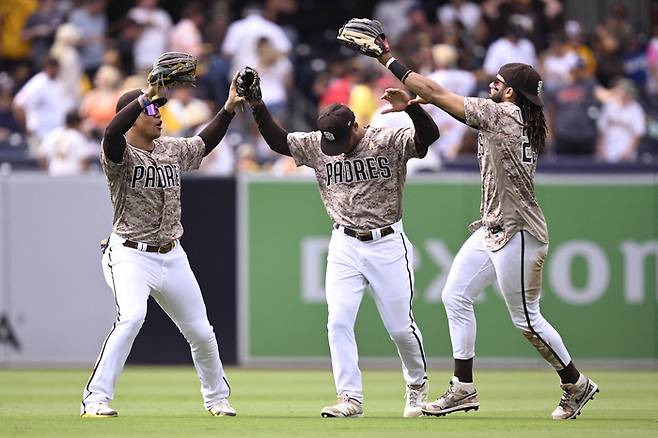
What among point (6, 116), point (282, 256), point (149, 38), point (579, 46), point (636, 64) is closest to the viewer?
point (282, 256)

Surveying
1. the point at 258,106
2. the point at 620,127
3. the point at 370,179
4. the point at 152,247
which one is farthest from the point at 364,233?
the point at 620,127

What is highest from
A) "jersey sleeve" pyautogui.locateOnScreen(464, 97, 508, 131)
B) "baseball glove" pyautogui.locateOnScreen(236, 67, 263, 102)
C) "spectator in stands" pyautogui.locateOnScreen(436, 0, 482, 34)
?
"spectator in stands" pyautogui.locateOnScreen(436, 0, 482, 34)

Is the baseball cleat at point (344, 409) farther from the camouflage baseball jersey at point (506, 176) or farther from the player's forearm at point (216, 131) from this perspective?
the player's forearm at point (216, 131)

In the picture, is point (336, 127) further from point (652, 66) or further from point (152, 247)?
point (652, 66)

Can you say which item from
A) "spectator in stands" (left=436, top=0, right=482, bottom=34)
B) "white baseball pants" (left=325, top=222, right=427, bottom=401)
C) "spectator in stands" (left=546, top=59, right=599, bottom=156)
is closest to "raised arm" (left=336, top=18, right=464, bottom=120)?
"white baseball pants" (left=325, top=222, right=427, bottom=401)

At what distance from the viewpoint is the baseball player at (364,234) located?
8.91m

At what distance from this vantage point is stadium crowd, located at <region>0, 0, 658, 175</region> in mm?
16625

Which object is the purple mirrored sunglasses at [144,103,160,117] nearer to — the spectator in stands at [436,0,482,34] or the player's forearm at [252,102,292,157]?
the player's forearm at [252,102,292,157]

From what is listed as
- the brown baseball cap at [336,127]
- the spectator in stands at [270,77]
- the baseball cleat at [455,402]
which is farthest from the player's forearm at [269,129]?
the spectator in stands at [270,77]

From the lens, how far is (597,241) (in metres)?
14.3

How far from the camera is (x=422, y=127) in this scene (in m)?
8.73

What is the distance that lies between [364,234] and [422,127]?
808 millimetres

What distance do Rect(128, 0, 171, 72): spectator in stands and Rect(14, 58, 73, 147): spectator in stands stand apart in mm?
1666

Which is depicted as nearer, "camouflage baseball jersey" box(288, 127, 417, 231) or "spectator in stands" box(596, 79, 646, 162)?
"camouflage baseball jersey" box(288, 127, 417, 231)
